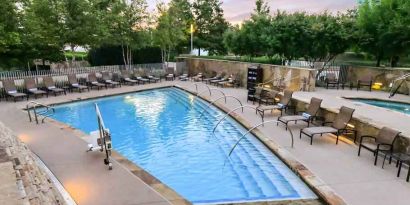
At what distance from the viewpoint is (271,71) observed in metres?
16.1

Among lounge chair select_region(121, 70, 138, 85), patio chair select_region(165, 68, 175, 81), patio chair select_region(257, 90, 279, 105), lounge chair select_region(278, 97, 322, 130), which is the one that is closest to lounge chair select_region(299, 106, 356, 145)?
lounge chair select_region(278, 97, 322, 130)

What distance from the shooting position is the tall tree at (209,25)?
1416 inches

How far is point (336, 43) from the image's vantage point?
17.3 m

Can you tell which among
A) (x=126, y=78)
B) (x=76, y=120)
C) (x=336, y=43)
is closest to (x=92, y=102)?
(x=76, y=120)

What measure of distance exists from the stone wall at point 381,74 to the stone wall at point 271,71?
4800 mm

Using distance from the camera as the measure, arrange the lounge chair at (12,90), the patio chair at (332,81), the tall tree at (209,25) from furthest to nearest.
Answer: the tall tree at (209,25) → the patio chair at (332,81) → the lounge chair at (12,90)

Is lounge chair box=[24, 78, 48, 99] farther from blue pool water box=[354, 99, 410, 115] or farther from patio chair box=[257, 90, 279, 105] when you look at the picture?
blue pool water box=[354, 99, 410, 115]

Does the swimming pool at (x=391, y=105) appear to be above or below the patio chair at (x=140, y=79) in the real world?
below

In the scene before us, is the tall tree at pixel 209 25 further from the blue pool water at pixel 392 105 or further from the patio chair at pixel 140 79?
the blue pool water at pixel 392 105

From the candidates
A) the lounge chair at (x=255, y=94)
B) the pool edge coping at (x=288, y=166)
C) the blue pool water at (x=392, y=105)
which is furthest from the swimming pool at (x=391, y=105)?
the pool edge coping at (x=288, y=166)

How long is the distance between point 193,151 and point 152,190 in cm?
309

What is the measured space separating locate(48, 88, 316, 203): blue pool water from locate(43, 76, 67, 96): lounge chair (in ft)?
6.85

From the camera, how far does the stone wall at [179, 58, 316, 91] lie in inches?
562

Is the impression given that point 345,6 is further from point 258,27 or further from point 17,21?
point 17,21
